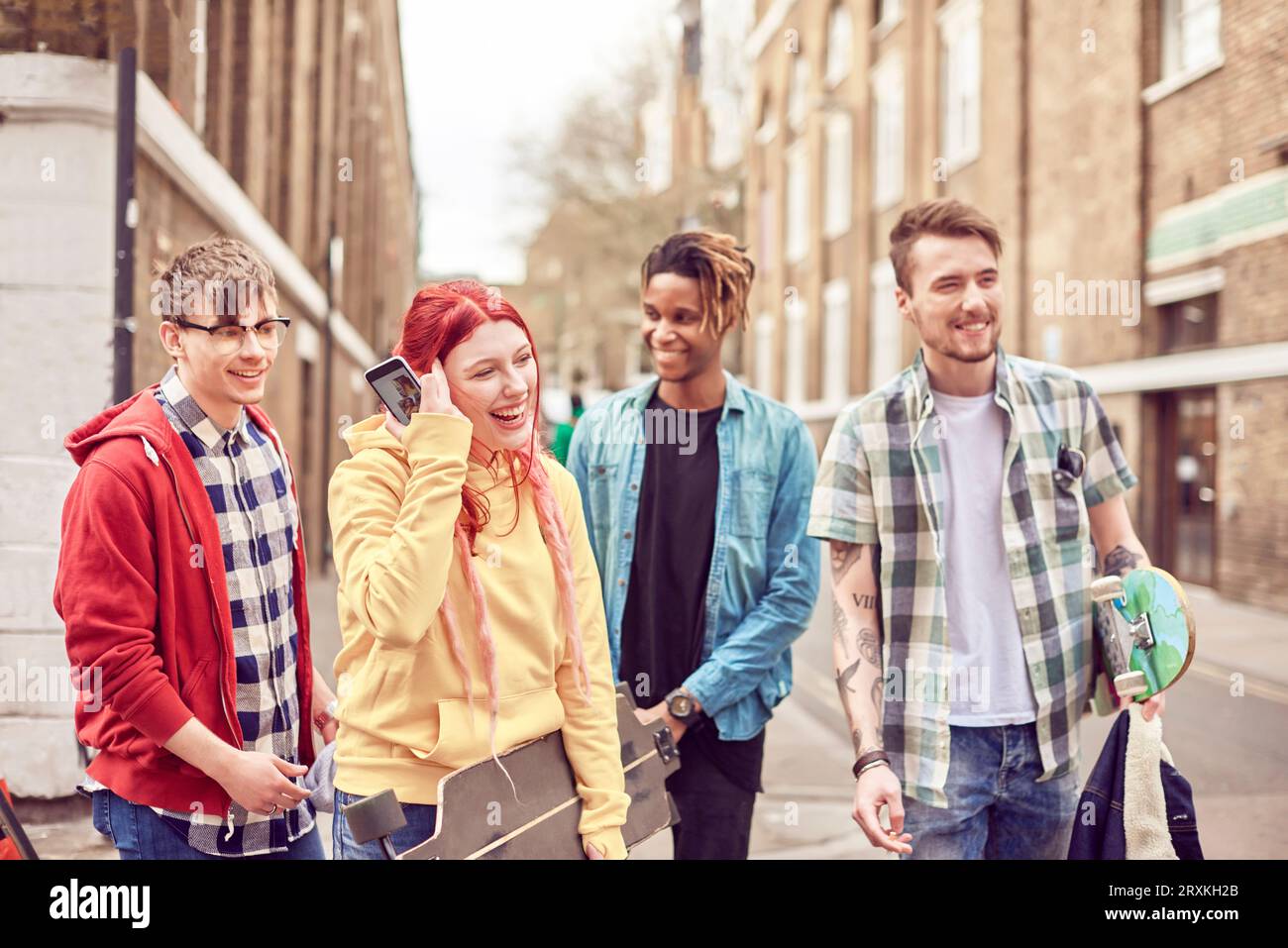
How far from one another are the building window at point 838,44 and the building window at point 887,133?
4.80ft

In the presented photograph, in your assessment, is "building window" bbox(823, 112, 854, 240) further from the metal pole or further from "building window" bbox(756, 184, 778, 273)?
the metal pole

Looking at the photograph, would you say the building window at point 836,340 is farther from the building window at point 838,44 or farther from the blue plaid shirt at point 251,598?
the blue plaid shirt at point 251,598

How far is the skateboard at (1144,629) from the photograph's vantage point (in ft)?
7.55

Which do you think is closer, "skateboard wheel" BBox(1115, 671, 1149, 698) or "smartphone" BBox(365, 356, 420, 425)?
"smartphone" BBox(365, 356, 420, 425)

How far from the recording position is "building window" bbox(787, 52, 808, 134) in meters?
23.8

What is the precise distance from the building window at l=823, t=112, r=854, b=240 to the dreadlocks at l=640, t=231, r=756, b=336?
19.9m

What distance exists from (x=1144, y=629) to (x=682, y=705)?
3.34 ft

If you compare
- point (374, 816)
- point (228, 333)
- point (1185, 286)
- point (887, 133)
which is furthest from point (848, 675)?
point (887, 133)

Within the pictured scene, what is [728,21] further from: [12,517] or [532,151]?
[12,517]

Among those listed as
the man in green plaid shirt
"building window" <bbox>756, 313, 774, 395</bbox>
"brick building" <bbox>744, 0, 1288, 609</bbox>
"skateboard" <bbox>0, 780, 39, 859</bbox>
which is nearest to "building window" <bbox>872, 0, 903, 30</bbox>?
"brick building" <bbox>744, 0, 1288, 609</bbox>

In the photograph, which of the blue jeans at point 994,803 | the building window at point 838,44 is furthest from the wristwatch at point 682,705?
the building window at point 838,44

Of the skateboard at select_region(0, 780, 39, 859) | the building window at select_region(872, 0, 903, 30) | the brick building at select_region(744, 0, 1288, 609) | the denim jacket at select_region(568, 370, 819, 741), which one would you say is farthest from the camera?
the building window at select_region(872, 0, 903, 30)

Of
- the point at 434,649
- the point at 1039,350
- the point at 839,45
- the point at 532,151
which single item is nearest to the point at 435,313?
the point at 434,649

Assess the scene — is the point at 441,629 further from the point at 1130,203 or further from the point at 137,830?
the point at 1130,203
